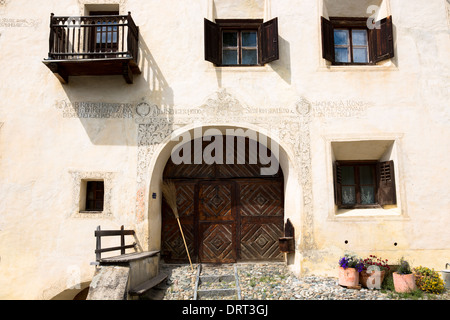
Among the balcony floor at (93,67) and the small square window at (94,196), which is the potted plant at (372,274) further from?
the balcony floor at (93,67)

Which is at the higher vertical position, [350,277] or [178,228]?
[178,228]

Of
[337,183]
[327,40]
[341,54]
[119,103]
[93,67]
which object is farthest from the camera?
[341,54]

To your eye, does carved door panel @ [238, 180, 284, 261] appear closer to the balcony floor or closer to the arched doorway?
the arched doorway

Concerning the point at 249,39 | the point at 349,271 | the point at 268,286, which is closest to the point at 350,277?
the point at 349,271

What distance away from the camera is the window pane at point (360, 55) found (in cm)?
827

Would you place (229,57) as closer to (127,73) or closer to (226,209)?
(127,73)

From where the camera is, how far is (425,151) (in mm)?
7590

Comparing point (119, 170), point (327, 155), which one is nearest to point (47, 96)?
point (119, 170)

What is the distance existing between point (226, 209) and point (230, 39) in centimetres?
393

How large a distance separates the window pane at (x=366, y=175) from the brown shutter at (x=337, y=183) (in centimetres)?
67

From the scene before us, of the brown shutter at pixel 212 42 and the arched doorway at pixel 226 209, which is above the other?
the brown shutter at pixel 212 42

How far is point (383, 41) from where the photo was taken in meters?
7.94

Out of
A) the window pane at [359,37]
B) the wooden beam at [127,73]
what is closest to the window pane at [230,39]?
the wooden beam at [127,73]

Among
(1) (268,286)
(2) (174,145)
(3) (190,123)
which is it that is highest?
(3) (190,123)
